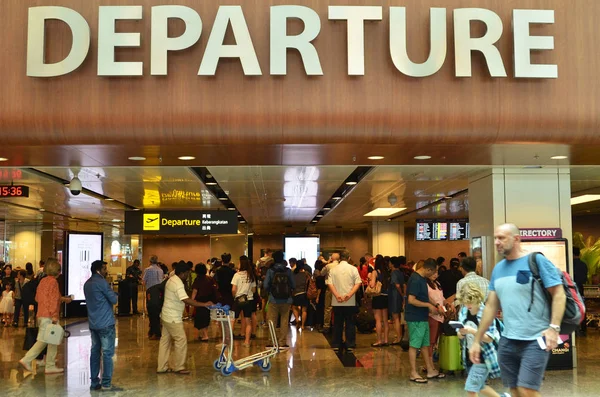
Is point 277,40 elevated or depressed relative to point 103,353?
elevated

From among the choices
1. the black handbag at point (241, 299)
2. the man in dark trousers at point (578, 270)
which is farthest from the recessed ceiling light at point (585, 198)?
the black handbag at point (241, 299)

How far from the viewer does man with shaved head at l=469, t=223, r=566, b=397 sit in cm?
438

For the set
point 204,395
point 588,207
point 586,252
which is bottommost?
point 204,395

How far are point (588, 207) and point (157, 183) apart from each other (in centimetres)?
1264

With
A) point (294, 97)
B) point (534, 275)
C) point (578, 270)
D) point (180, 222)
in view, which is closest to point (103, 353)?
point (294, 97)

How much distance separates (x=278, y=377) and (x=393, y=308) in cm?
340

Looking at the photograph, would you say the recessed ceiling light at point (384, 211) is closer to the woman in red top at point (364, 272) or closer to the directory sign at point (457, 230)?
the directory sign at point (457, 230)

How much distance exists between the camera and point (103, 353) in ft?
26.1

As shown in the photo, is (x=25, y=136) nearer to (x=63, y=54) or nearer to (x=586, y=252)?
(x=63, y=54)

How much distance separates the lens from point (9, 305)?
1641 centimetres

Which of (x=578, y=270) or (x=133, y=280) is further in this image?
(x=133, y=280)

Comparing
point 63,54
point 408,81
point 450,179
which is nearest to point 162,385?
point 63,54

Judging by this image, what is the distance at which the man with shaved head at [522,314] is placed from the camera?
438 cm

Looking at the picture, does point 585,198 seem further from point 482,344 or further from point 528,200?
point 482,344
